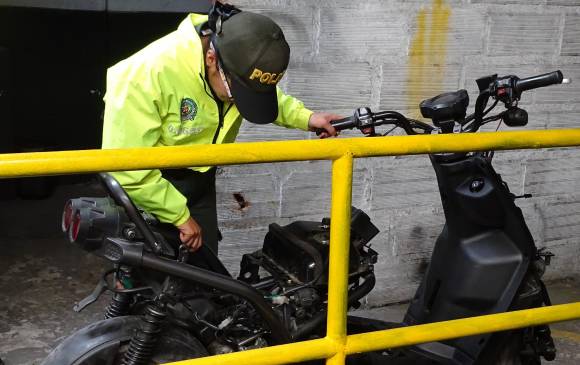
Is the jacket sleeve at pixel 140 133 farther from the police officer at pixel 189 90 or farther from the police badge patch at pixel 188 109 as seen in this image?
the police badge patch at pixel 188 109

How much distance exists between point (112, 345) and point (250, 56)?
1.00m

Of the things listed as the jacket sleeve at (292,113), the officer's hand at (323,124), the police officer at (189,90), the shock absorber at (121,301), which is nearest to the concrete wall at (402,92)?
the jacket sleeve at (292,113)

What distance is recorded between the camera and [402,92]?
403cm

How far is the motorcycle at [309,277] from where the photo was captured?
2316 millimetres

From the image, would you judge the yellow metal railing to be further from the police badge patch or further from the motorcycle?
the police badge patch

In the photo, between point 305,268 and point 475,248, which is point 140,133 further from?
point 475,248

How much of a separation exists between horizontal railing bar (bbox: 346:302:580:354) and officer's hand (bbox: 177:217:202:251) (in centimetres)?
65

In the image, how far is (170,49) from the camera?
2586 mm

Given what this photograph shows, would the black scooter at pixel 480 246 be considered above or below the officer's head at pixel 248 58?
below

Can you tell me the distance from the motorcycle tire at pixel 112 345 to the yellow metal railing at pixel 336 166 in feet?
1.47

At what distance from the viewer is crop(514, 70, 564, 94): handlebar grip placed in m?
2.48

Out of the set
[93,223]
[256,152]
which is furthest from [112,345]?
Answer: [256,152]

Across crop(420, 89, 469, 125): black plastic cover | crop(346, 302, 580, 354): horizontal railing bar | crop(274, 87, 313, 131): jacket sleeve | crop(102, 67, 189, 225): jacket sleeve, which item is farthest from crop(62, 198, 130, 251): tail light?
crop(420, 89, 469, 125): black plastic cover

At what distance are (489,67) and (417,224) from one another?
962 mm
